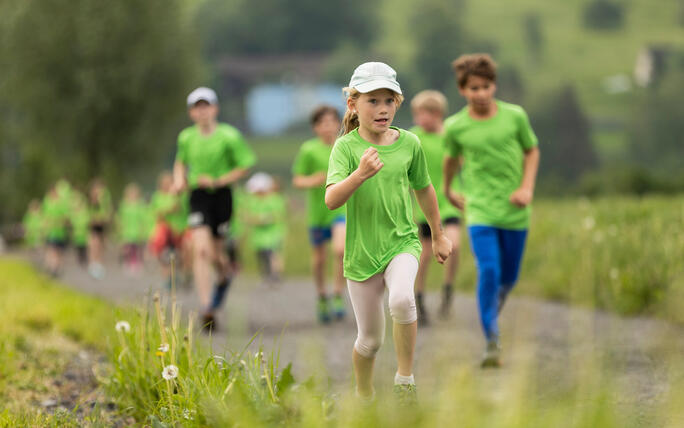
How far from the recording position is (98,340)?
7898 mm

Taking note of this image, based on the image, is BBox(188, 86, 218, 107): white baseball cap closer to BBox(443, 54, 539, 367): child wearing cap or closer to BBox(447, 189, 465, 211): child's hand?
BBox(447, 189, 465, 211): child's hand

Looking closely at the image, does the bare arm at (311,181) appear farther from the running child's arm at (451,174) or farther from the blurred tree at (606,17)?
the blurred tree at (606,17)

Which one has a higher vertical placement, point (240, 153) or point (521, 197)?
point (240, 153)

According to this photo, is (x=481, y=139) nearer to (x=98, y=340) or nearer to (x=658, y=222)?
(x=98, y=340)

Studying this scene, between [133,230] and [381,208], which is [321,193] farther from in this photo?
[133,230]

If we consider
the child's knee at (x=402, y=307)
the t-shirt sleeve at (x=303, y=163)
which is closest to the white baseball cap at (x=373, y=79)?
the child's knee at (x=402, y=307)

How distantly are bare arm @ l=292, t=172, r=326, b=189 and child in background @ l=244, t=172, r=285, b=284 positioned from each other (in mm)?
6525

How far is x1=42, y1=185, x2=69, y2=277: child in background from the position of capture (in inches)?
794

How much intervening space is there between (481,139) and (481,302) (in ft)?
3.81

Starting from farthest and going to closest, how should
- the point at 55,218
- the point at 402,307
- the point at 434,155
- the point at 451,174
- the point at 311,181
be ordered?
the point at 55,218 → the point at 311,181 → the point at 434,155 → the point at 451,174 → the point at 402,307

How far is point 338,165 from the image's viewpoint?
4.46 m

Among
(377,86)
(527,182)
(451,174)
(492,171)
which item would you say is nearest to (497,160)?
(492,171)

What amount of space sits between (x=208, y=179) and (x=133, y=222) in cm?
1463

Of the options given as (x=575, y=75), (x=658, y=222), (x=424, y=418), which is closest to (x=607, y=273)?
(x=658, y=222)
